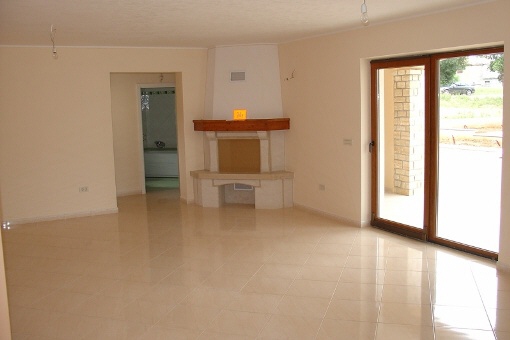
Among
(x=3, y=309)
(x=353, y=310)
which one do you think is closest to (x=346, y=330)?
(x=353, y=310)

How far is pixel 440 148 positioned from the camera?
6.07 m

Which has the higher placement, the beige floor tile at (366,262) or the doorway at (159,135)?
the doorway at (159,135)

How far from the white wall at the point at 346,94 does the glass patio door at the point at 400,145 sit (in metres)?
0.15

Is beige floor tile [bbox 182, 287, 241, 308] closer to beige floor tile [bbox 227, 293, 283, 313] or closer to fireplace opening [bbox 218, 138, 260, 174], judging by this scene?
beige floor tile [bbox 227, 293, 283, 313]

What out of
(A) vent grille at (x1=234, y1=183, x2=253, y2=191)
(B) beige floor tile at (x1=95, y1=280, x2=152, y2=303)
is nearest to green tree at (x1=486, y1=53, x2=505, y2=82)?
(B) beige floor tile at (x1=95, y1=280, x2=152, y2=303)

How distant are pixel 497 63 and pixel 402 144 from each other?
64.6 inches

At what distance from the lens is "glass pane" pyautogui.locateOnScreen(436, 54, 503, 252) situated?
5.43 metres

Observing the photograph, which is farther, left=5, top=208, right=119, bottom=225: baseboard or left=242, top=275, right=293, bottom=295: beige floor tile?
left=5, top=208, right=119, bottom=225: baseboard

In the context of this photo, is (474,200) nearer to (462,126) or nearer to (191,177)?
(462,126)

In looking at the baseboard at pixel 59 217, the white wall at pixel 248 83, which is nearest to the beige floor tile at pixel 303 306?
the white wall at pixel 248 83

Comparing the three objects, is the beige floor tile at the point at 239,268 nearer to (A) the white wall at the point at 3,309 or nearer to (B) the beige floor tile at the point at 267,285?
(B) the beige floor tile at the point at 267,285

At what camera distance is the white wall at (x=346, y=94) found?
204 inches

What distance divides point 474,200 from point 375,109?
1.76 m

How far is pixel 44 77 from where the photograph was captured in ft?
25.7
